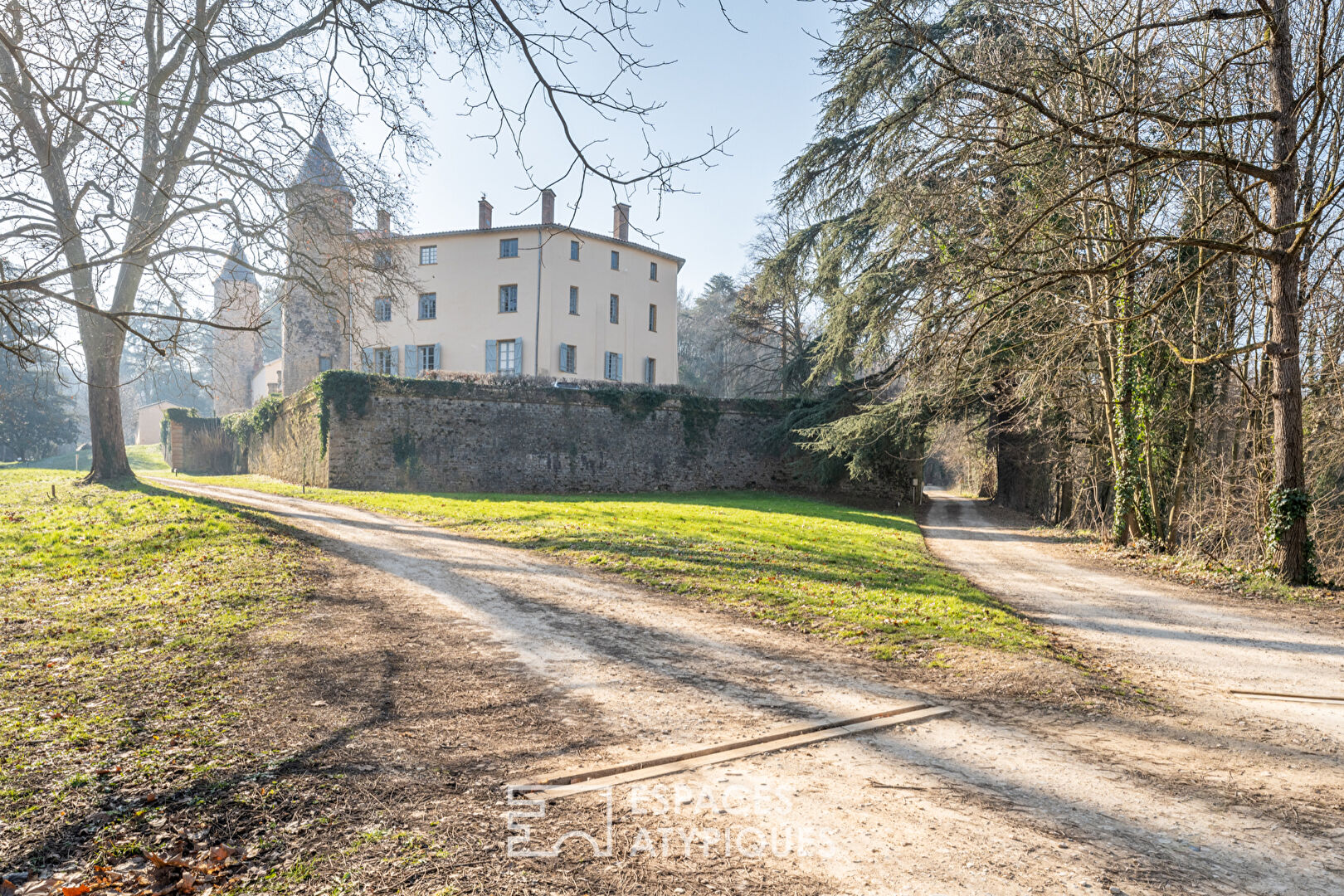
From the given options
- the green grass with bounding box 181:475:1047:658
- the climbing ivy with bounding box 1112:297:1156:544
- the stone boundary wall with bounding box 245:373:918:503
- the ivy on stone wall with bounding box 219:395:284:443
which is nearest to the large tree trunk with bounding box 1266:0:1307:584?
the climbing ivy with bounding box 1112:297:1156:544

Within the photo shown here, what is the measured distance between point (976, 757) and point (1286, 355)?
8811 mm

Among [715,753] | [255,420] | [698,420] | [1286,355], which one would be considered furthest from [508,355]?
[715,753]

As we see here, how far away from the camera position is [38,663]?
4.91 m

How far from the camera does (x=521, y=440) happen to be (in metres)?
24.1

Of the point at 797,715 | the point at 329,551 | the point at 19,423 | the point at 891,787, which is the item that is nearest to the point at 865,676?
the point at 797,715

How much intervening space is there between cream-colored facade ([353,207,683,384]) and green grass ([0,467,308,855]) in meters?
22.3

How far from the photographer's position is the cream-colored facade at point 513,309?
1303 inches

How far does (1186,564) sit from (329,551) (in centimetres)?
1253

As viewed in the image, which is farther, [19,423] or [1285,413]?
[19,423]

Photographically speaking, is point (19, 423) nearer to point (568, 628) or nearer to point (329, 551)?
point (329, 551)

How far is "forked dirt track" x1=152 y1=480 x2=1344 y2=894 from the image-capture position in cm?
263

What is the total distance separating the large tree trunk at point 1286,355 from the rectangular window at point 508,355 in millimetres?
28141

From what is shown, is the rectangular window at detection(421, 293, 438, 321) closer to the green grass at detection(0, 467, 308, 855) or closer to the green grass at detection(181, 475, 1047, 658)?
the green grass at detection(181, 475, 1047, 658)

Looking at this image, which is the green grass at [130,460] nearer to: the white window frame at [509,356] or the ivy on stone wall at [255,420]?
the ivy on stone wall at [255,420]
